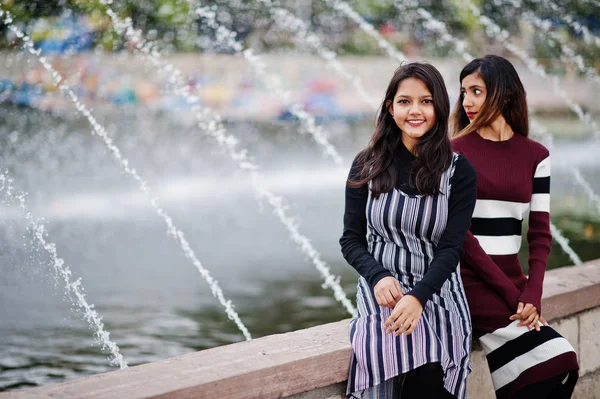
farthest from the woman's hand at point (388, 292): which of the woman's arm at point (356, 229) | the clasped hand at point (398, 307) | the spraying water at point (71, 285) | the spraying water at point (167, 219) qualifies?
the spraying water at point (167, 219)

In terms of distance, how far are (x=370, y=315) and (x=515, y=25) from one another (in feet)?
67.4

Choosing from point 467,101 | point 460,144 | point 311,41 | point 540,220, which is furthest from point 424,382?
point 311,41

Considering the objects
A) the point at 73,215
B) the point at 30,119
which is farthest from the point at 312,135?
the point at 73,215

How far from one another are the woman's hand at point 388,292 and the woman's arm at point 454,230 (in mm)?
50

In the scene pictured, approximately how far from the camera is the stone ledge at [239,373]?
251 centimetres

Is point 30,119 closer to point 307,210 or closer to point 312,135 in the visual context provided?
point 312,135

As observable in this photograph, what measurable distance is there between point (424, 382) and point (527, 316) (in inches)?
21.8

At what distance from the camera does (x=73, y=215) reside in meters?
9.14

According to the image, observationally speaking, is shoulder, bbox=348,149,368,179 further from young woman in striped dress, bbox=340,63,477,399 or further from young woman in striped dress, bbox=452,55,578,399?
young woman in striped dress, bbox=452,55,578,399

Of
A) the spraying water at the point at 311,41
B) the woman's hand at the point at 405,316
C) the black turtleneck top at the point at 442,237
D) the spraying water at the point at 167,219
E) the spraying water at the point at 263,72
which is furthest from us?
the spraying water at the point at 311,41

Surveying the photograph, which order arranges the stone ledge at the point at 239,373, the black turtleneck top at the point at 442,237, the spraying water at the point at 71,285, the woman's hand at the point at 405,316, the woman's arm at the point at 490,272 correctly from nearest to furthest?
the stone ledge at the point at 239,373, the woman's hand at the point at 405,316, the black turtleneck top at the point at 442,237, the woman's arm at the point at 490,272, the spraying water at the point at 71,285

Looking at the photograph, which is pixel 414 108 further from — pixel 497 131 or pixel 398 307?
pixel 398 307

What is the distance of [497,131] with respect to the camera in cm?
324

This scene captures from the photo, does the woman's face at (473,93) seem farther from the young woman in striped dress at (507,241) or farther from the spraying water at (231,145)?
the spraying water at (231,145)
